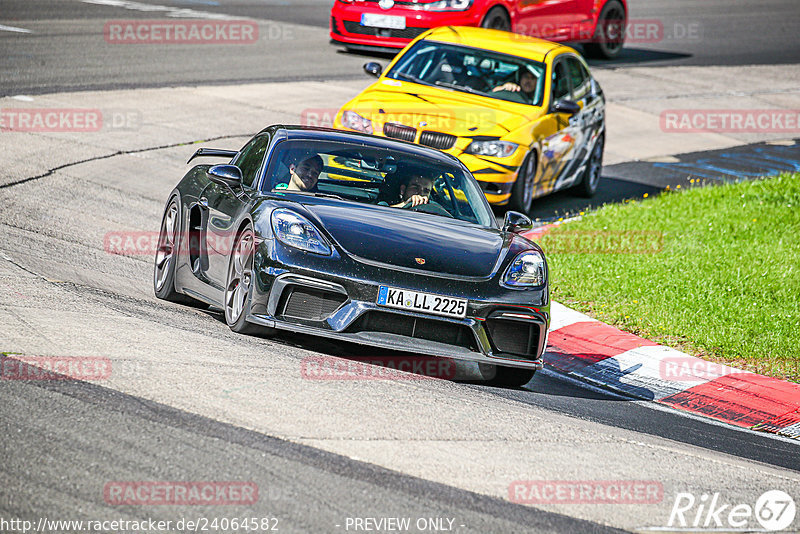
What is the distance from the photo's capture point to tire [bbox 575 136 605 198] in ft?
46.5

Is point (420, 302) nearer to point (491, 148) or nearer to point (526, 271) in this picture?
point (526, 271)

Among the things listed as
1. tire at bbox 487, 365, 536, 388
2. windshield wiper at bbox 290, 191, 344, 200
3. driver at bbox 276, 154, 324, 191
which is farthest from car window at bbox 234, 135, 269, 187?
tire at bbox 487, 365, 536, 388

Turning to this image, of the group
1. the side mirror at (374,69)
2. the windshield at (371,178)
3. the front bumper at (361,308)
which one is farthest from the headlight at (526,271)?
the side mirror at (374,69)

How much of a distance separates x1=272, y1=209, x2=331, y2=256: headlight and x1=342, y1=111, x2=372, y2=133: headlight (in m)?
5.25

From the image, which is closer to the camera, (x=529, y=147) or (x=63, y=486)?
(x=63, y=486)

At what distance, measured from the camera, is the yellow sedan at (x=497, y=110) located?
11.8m

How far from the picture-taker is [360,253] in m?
6.50

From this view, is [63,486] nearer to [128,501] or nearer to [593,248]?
[128,501]

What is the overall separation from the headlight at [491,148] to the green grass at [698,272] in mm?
1001

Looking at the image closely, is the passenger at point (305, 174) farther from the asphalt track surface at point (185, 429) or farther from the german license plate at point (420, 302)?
the german license plate at point (420, 302)

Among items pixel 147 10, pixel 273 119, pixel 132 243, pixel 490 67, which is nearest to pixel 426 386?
pixel 132 243

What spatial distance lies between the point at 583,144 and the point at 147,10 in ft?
38.8

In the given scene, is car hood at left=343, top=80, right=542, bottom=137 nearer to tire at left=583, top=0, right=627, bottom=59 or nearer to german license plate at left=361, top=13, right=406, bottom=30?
german license plate at left=361, top=13, right=406, bottom=30

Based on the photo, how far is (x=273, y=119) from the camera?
1502cm
